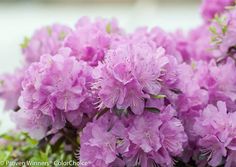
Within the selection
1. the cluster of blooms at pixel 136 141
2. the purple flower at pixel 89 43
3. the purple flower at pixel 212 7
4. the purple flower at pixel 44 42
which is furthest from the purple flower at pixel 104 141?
the purple flower at pixel 212 7

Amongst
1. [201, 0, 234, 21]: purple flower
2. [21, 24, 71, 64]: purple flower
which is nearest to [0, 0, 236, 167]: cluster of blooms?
[21, 24, 71, 64]: purple flower

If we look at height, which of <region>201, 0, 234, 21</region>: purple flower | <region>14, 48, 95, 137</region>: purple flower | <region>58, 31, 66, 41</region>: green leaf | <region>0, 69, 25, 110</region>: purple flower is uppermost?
<region>201, 0, 234, 21</region>: purple flower

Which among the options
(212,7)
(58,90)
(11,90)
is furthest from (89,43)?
(212,7)

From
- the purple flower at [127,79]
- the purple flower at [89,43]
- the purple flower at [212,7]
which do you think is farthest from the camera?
the purple flower at [212,7]

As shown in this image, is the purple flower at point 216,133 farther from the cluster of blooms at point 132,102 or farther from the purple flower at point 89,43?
the purple flower at point 89,43

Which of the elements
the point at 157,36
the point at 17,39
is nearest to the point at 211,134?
the point at 157,36

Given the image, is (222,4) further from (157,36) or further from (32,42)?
(32,42)

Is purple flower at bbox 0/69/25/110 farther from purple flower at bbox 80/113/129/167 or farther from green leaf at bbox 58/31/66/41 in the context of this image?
purple flower at bbox 80/113/129/167

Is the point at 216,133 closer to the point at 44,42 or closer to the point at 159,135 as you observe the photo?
the point at 159,135

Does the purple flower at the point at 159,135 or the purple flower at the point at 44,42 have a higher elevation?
the purple flower at the point at 44,42
